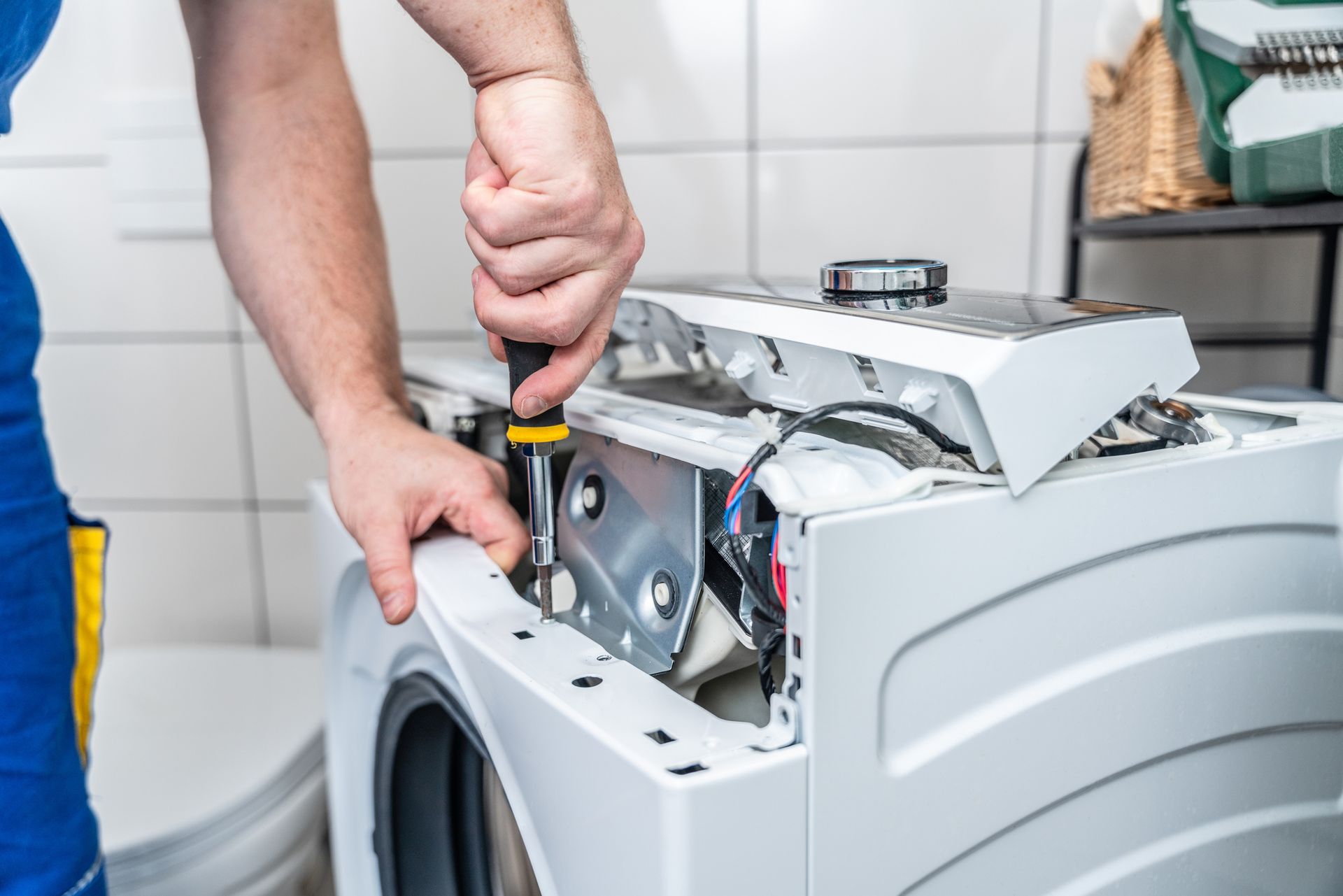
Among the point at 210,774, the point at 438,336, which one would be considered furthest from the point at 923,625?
the point at 438,336

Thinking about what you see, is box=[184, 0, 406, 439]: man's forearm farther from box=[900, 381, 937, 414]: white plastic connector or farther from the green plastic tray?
Answer: the green plastic tray

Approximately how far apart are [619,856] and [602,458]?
0.25 metres

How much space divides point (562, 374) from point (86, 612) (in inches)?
16.8

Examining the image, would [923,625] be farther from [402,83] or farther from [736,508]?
[402,83]

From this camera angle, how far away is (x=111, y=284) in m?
1.28

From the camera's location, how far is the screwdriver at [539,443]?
0.47 meters

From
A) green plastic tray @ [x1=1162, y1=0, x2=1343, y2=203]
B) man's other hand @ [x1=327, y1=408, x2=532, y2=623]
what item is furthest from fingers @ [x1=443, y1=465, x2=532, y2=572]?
green plastic tray @ [x1=1162, y1=0, x2=1343, y2=203]

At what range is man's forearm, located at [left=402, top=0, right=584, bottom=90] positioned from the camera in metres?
0.46

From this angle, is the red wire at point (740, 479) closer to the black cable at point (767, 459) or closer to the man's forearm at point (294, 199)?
the black cable at point (767, 459)

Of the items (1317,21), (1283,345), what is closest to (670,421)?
(1317,21)

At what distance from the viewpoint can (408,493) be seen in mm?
Answer: 622

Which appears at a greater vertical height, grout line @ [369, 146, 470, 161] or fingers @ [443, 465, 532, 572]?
grout line @ [369, 146, 470, 161]

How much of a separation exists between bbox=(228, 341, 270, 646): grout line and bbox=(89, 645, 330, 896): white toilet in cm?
24

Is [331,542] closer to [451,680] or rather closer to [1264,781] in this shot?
[451,680]
